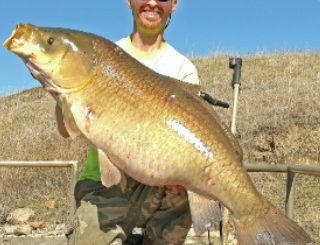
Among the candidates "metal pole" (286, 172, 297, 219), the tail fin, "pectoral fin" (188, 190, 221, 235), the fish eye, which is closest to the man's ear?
the fish eye

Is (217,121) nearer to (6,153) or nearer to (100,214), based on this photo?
(100,214)

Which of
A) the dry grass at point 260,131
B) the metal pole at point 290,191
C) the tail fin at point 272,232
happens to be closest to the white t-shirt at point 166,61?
the tail fin at point 272,232

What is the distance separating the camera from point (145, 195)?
13.1 ft

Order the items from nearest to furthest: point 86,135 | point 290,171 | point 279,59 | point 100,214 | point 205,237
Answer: point 86,135 → point 100,214 → point 290,171 → point 205,237 → point 279,59

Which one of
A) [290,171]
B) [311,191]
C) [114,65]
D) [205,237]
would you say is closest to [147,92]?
[114,65]

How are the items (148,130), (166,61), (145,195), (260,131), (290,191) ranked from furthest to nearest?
(260,131) → (290,191) → (166,61) → (145,195) → (148,130)

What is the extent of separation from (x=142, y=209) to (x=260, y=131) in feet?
30.6

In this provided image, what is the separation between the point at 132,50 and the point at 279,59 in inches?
669

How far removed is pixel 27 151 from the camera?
1519cm

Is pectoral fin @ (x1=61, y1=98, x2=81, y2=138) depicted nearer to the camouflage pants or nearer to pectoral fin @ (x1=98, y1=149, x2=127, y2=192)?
pectoral fin @ (x1=98, y1=149, x2=127, y2=192)

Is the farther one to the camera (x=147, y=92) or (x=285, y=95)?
(x=285, y=95)

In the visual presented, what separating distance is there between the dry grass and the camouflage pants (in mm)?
5223

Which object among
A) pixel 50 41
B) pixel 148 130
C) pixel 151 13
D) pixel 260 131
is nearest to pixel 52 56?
pixel 50 41

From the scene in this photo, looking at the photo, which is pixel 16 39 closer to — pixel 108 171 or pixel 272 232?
pixel 108 171
